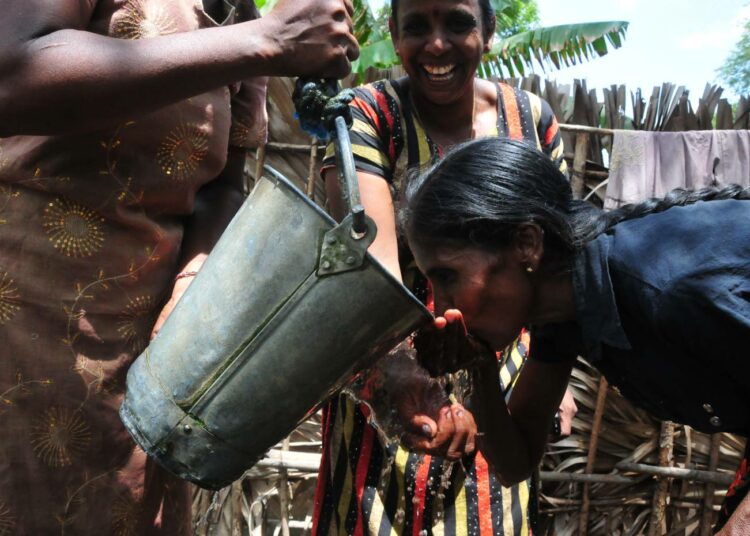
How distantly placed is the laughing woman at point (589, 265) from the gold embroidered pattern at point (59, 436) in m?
0.80

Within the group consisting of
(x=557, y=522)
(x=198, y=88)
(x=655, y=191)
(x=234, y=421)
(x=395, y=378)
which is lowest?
(x=557, y=522)

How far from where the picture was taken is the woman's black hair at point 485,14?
2.60 m

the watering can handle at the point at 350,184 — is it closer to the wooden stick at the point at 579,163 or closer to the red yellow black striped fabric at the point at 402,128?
the red yellow black striped fabric at the point at 402,128

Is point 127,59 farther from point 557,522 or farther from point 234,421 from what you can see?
point 557,522

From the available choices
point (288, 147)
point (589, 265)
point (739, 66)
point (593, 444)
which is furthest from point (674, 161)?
point (739, 66)

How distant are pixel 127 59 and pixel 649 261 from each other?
1.12m

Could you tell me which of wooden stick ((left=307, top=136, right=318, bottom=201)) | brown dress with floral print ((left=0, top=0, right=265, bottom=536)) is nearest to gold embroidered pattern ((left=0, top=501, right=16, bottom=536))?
brown dress with floral print ((left=0, top=0, right=265, bottom=536))

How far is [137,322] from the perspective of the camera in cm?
186

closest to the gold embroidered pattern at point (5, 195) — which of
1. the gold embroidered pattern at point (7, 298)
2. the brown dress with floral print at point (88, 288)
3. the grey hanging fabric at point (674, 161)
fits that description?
the brown dress with floral print at point (88, 288)

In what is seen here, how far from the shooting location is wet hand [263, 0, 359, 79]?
5.31 feet

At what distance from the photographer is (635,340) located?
6.08 ft

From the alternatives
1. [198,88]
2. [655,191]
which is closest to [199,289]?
[198,88]

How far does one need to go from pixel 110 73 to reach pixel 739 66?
1569 inches

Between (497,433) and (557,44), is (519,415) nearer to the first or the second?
(497,433)
